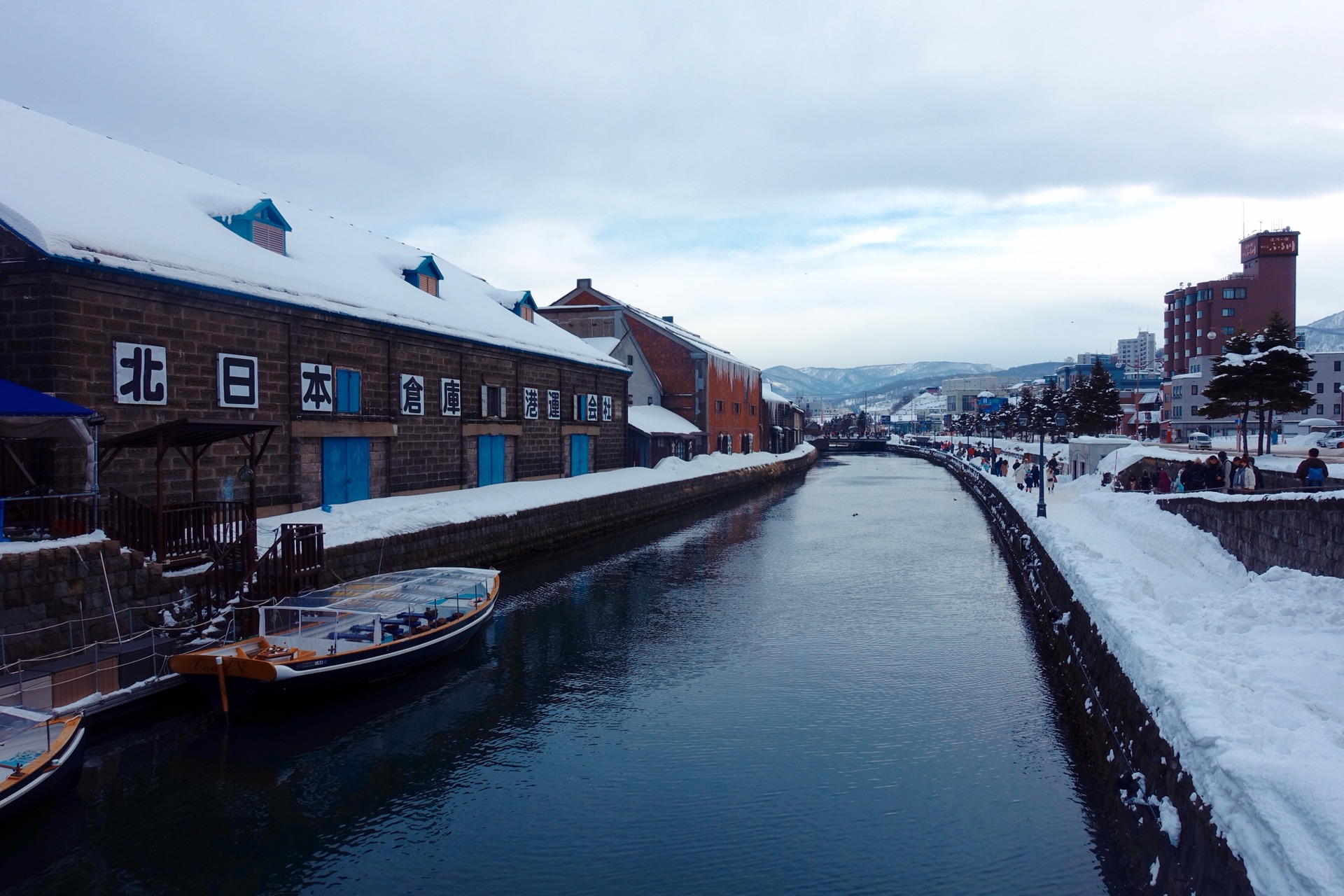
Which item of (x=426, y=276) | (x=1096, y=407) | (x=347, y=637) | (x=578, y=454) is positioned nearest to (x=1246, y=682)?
(x=347, y=637)

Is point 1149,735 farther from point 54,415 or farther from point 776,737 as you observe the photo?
point 54,415

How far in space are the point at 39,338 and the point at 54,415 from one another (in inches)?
154

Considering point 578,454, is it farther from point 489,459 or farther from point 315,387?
point 315,387

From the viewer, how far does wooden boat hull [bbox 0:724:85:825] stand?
9.67 m

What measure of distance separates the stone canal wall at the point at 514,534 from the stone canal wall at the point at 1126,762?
54.0 feet

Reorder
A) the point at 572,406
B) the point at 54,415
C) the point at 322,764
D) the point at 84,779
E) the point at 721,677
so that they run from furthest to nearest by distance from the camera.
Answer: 1. the point at 572,406
2. the point at 721,677
3. the point at 54,415
4. the point at 322,764
5. the point at 84,779

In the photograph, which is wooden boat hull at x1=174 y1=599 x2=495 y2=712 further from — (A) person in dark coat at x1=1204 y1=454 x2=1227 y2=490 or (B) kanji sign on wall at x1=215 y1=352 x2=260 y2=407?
(A) person in dark coat at x1=1204 y1=454 x2=1227 y2=490

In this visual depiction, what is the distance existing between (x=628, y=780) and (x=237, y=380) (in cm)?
1586

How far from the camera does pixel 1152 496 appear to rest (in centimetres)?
2642

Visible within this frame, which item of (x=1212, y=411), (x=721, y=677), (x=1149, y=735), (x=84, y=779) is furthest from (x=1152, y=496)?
(x=84, y=779)

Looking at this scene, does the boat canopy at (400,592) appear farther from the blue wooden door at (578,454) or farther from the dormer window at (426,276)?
the blue wooden door at (578,454)

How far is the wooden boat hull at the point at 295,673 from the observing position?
44.5 feet

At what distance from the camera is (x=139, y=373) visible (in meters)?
18.9

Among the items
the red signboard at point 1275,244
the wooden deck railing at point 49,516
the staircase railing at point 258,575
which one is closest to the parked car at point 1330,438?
the staircase railing at point 258,575
